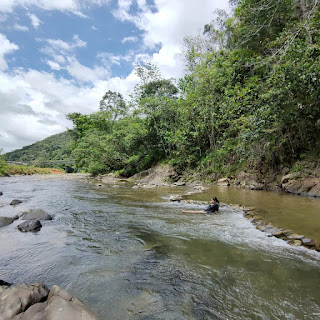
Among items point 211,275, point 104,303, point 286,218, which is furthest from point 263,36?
point 104,303

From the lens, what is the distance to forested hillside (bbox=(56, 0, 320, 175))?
899 cm

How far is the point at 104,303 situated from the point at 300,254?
3.86m

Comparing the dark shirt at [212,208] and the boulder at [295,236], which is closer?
the boulder at [295,236]

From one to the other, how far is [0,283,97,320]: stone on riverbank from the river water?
0.48m

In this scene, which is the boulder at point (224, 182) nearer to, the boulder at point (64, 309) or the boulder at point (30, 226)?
the boulder at point (30, 226)

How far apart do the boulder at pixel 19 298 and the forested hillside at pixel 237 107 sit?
9.05 metres

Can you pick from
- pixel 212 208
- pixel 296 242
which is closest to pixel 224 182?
pixel 212 208

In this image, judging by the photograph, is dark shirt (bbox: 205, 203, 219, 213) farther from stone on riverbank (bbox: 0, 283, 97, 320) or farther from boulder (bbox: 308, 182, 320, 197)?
stone on riverbank (bbox: 0, 283, 97, 320)

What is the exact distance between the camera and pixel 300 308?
9.33 feet

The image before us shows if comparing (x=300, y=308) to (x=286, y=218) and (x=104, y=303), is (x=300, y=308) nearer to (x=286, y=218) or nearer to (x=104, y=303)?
(x=104, y=303)

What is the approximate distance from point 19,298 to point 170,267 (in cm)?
238

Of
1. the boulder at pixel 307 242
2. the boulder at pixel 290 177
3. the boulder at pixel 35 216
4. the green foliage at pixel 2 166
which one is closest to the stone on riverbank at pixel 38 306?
the boulder at pixel 307 242

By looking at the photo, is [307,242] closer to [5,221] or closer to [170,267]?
[170,267]

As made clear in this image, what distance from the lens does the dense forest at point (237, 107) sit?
9.01 meters
